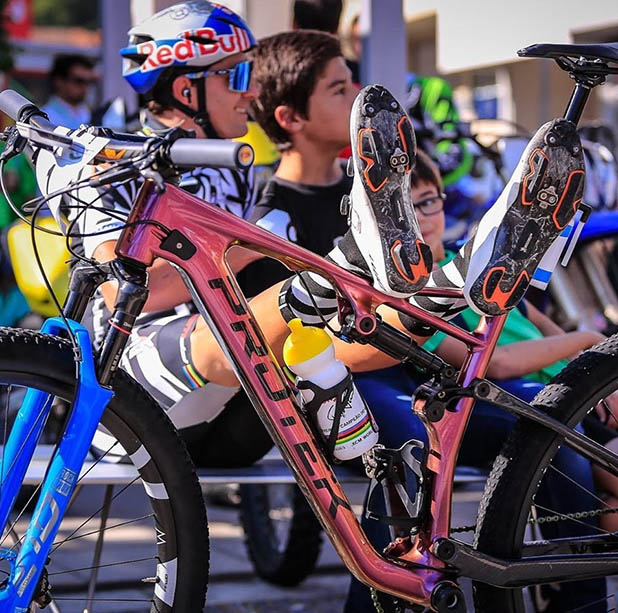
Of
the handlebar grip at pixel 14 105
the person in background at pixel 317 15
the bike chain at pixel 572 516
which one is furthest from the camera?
the person in background at pixel 317 15

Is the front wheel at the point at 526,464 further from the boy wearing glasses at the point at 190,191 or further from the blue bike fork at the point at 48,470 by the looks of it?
the blue bike fork at the point at 48,470

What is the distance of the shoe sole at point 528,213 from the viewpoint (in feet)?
7.02

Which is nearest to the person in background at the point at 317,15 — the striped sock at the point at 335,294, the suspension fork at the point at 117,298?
the striped sock at the point at 335,294

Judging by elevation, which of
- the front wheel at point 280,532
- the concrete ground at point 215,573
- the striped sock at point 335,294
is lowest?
the concrete ground at point 215,573

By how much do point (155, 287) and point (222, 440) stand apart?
0.42 m

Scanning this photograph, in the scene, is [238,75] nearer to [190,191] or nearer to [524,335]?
[190,191]

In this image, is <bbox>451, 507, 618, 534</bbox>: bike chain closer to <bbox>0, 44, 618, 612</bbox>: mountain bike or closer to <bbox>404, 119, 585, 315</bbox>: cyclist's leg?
<bbox>0, 44, 618, 612</bbox>: mountain bike

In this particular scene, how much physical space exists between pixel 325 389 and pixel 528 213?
0.52m

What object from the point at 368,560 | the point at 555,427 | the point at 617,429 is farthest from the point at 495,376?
the point at 368,560

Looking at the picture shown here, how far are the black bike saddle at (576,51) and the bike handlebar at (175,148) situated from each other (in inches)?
28.3

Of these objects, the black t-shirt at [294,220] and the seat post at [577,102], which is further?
the black t-shirt at [294,220]

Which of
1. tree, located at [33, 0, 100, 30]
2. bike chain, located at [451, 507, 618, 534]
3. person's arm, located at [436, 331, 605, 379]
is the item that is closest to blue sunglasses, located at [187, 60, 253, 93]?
person's arm, located at [436, 331, 605, 379]

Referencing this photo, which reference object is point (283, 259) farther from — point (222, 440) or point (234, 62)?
point (234, 62)

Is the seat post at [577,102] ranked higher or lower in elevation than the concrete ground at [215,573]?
higher
